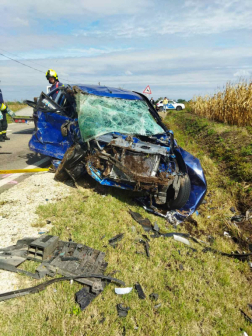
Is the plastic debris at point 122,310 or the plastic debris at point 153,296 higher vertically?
the plastic debris at point 122,310

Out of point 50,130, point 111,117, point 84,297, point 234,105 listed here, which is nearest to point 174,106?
point 234,105

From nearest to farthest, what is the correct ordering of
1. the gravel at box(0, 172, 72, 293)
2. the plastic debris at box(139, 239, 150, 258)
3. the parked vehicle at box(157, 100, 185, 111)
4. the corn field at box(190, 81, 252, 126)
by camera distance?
the gravel at box(0, 172, 72, 293) → the plastic debris at box(139, 239, 150, 258) → the corn field at box(190, 81, 252, 126) → the parked vehicle at box(157, 100, 185, 111)

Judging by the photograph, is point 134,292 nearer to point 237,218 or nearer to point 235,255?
point 235,255

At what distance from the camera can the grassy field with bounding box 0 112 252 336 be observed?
2.03 metres

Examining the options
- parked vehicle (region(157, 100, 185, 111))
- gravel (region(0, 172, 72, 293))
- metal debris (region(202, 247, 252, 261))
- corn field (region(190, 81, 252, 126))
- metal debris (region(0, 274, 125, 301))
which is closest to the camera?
metal debris (region(0, 274, 125, 301))

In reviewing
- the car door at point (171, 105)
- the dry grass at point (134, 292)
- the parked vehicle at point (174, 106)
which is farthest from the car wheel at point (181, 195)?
the car door at point (171, 105)

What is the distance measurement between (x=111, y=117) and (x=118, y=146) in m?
1.02

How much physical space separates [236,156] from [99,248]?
194 inches

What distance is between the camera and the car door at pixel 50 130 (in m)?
5.02

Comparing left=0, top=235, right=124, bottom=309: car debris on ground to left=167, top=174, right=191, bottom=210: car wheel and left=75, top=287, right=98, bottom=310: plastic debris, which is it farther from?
left=167, top=174, right=191, bottom=210: car wheel

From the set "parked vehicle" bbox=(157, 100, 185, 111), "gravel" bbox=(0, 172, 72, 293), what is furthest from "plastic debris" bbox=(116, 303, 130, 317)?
"parked vehicle" bbox=(157, 100, 185, 111)

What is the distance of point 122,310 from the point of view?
7.14ft

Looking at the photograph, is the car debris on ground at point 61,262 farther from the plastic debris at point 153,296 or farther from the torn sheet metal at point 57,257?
the plastic debris at point 153,296

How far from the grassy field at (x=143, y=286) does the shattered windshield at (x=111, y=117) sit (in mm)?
1209
